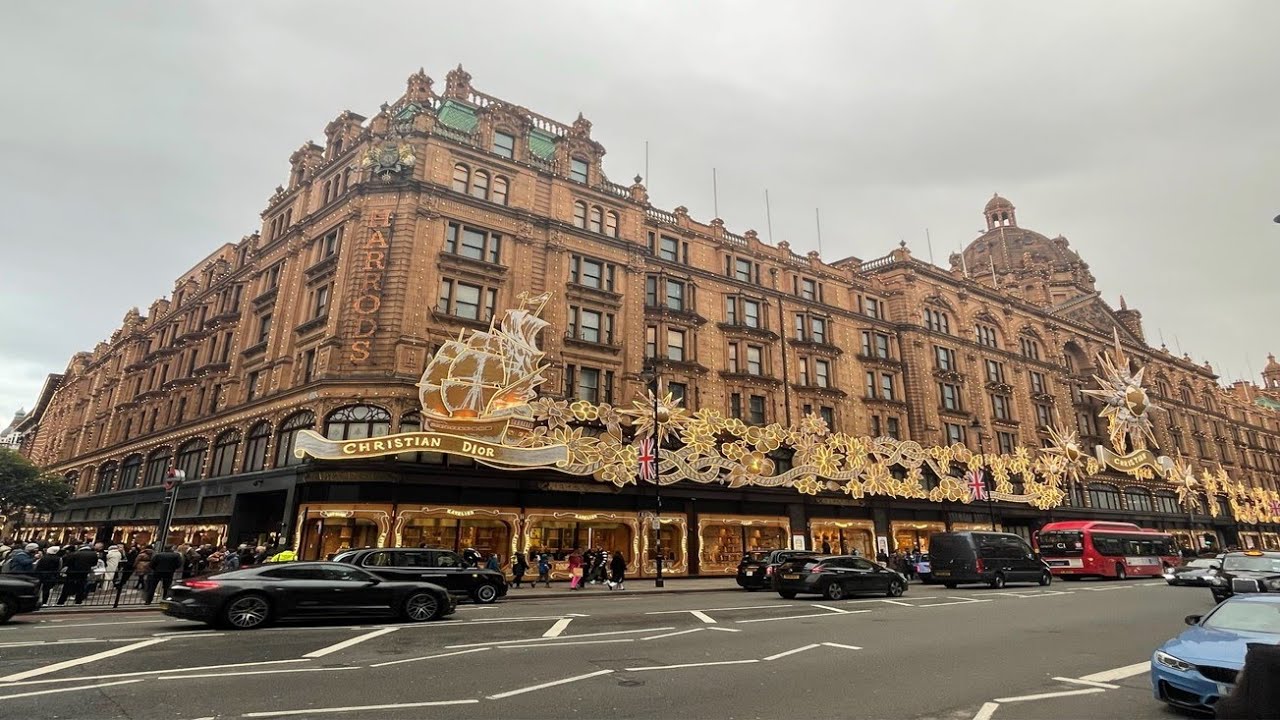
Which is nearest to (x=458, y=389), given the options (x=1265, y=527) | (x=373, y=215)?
(x=373, y=215)

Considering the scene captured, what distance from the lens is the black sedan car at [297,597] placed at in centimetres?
1324

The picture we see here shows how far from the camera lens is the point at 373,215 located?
31.5m

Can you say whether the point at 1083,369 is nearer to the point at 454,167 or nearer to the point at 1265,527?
the point at 1265,527

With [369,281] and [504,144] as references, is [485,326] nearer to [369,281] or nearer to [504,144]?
[369,281]

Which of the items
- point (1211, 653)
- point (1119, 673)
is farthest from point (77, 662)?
point (1119, 673)

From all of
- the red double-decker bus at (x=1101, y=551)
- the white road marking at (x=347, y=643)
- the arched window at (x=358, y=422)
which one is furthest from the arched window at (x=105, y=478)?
the red double-decker bus at (x=1101, y=551)

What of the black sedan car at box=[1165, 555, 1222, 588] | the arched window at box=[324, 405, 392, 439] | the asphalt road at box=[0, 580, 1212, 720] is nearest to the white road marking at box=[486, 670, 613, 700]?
the asphalt road at box=[0, 580, 1212, 720]

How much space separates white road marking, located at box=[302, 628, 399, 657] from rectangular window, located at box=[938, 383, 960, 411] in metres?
45.3

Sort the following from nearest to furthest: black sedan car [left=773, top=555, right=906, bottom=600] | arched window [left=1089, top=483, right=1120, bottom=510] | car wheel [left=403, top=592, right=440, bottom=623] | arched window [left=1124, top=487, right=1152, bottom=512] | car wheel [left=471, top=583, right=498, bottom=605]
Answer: car wheel [left=403, top=592, right=440, bottom=623]
car wheel [left=471, top=583, right=498, bottom=605]
black sedan car [left=773, top=555, right=906, bottom=600]
arched window [left=1089, top=483, right=1120, bottom=510]
arched window [left=1124, top=487, right=1152, bottom=512]

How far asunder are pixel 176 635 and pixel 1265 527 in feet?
336

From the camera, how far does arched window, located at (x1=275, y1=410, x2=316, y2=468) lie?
1136 inches

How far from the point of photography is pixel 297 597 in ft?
45.6

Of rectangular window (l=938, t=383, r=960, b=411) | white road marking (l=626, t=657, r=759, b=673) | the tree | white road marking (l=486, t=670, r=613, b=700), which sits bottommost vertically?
white road marking (l=486, t=670, r=613, b=700)

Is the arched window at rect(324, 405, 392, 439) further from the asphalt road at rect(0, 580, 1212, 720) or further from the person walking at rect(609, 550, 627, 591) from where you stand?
the asphalt road at rect(0, 580, 1212, 720)
